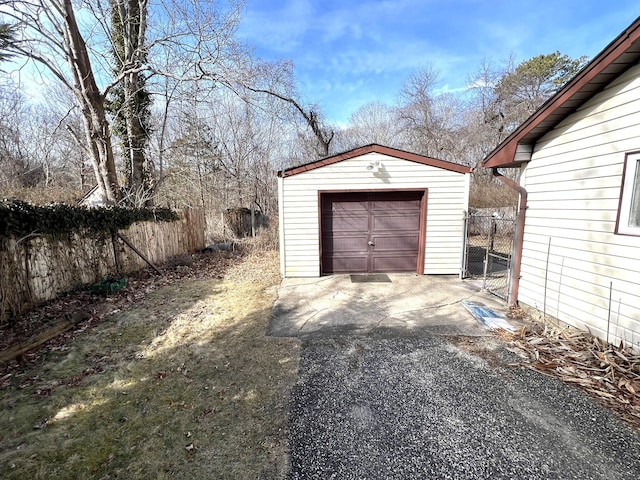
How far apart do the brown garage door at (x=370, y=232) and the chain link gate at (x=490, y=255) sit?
1.34 metres

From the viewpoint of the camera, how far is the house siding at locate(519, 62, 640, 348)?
318 cm

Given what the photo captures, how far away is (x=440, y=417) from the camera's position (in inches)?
101

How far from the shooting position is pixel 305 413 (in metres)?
2.64

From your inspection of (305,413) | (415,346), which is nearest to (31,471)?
(305,413)

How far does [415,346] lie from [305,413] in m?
1.88

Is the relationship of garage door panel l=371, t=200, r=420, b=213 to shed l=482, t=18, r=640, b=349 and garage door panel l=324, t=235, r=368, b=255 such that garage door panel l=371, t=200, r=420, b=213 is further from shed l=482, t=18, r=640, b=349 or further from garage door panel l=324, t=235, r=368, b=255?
shed l=482, t=18, r=640, b=349

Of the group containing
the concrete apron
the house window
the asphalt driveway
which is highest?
the house window

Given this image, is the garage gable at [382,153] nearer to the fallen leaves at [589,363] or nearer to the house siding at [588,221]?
the house siding at [588,221]

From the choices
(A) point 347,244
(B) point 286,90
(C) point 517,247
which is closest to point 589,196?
(C) point 517,247

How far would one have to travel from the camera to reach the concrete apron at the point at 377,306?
4.36m

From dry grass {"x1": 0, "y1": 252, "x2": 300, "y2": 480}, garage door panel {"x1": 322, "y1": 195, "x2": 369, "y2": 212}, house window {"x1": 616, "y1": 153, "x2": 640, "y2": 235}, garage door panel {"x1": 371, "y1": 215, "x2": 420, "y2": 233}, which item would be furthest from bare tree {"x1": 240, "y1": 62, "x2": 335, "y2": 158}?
house window {"x1": 616, "y1": 153, "x2": 640, "y2": 235}

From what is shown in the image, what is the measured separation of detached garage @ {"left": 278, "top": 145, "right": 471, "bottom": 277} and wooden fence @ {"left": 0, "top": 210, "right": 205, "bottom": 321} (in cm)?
411

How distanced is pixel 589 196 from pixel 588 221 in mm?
328

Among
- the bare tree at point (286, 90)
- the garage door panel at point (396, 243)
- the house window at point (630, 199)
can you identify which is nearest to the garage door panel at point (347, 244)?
the garage door panel at point (396, 243)
